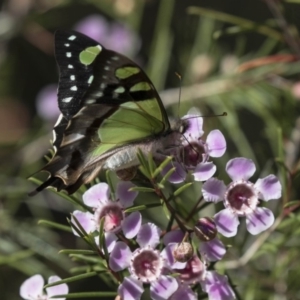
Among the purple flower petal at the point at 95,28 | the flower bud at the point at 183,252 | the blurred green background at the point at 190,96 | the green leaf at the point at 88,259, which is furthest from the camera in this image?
the purple flower petal at the point at 95,28

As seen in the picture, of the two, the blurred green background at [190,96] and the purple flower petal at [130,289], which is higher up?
the purple flower petal at [130,289]

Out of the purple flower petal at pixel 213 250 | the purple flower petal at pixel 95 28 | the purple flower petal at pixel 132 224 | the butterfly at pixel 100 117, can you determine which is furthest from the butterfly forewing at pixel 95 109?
the purple flower petal at pixel 95 28

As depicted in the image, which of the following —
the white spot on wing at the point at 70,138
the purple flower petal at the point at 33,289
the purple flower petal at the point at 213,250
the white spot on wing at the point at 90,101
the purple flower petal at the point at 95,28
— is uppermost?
the white spot on wing at the point at 90,101

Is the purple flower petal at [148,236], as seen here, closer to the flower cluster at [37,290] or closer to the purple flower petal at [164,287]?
the purple flower petal at [164,287]

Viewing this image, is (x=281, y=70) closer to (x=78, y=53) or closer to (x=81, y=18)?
(x=78, y=53)

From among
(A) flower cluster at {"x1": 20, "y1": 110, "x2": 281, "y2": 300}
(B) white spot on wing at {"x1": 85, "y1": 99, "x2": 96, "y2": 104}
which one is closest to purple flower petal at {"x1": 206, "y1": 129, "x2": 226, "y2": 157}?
(A) flower cluster at {"x1": 20, "y1": 110, "x2": 281, "y2": 300}

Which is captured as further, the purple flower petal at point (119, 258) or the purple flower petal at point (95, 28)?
the purple flower petal at point (95, 28)

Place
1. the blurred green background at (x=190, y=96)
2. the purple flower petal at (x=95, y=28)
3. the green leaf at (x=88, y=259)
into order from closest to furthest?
the green leaf at (x=88, y=259) → the blurred green background at (x=190, y=96) → the purple flower petal at (x=95, y=28)

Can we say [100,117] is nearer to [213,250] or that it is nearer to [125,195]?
[125,195]

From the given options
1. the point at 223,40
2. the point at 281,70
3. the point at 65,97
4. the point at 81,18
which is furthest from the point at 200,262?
the point at 81,18
